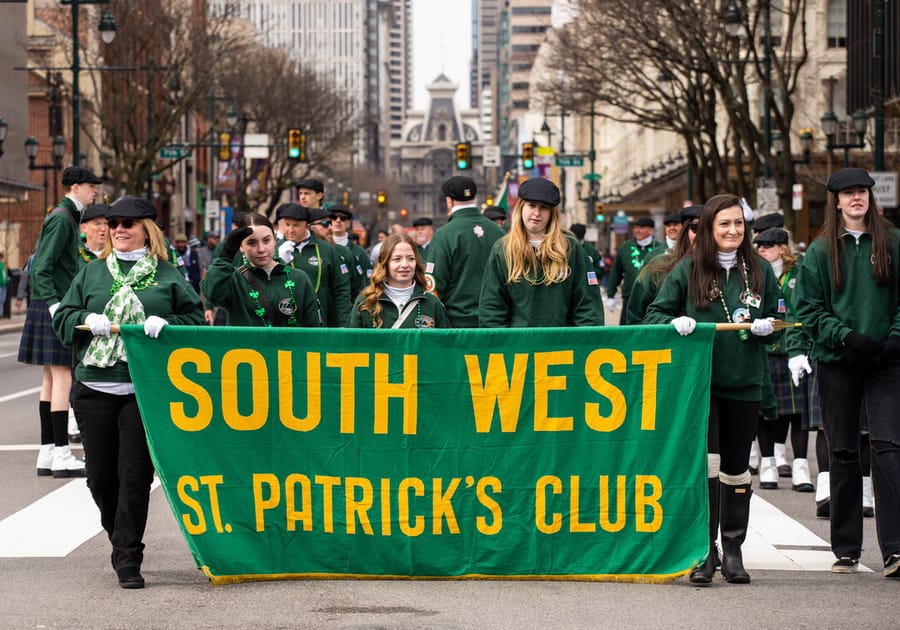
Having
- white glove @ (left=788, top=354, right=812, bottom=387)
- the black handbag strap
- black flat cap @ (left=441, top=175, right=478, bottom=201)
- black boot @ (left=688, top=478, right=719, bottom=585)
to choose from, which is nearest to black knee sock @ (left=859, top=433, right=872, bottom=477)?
white glove @ (left=788, top=354, right=812, bottom=387)

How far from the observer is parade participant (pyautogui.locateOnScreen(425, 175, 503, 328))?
10.6m

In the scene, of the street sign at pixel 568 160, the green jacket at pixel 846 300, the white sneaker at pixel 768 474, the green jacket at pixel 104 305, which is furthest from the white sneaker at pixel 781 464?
the street sign at pixel 568 160

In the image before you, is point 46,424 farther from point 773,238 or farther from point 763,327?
point 763,327

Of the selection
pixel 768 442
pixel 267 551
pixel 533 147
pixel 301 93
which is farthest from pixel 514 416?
pixel 301 93

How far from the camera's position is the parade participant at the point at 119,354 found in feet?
24.1

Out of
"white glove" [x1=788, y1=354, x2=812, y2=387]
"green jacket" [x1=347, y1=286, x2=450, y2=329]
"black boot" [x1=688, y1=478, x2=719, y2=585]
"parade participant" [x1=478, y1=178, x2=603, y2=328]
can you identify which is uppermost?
"parade participant" [x1=478, y1=178, x2=603, y2=328]

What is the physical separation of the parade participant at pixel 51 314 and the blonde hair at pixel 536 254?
3.73 metres

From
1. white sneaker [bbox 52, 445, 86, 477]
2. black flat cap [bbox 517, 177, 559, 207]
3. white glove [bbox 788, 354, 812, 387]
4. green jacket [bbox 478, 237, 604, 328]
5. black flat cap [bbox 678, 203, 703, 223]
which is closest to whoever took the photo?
black flat cap [bbox 517, 177, 559, 207]

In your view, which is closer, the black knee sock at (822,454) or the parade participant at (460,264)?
the black knee sock at (822,454)

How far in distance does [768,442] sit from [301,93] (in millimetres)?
60329

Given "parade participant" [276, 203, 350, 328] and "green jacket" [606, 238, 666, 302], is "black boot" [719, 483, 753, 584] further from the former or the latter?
"green jacket" [606, 238, 666, 302]

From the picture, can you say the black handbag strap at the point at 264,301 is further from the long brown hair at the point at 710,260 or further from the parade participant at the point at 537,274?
the long brown hair at the point at 710,260

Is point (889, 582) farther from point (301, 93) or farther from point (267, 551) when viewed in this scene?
point (301, 93)

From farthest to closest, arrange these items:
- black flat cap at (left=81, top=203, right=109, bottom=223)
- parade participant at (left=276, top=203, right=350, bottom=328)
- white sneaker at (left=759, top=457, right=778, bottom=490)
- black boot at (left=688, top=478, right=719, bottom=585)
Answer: parade participant at (left=276, top=203, right=350, bottom=328), white sneaker at (left=759, top=457, right=778, bottom=490), black flat cap at (left=81, top=203, right=109, bottom=223), black boot at (left=688, top=478, right=719, bottom=585)
